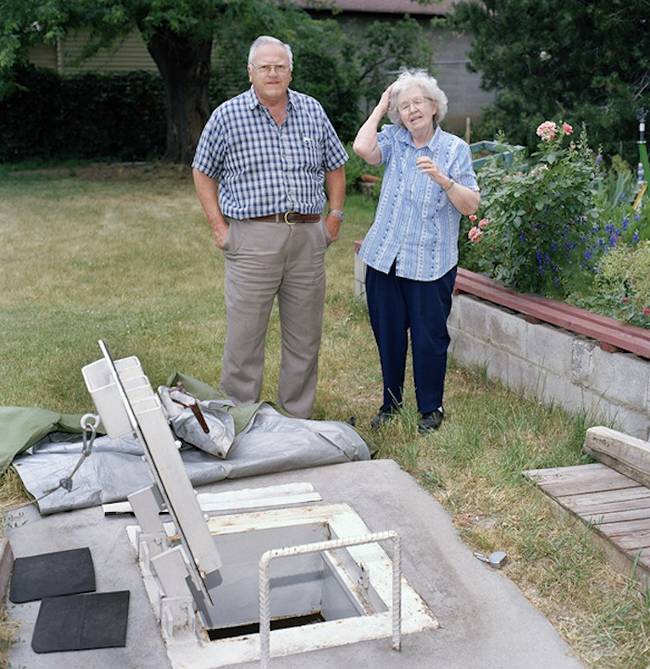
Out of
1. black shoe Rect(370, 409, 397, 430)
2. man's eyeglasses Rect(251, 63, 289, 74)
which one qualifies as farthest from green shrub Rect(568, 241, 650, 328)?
man's eyeglasses Rect(251, 63, 289, 74)

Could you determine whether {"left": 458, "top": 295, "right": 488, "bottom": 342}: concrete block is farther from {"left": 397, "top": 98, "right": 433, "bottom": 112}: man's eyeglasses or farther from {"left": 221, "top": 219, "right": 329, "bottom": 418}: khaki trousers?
{"left": 397, "top": 98, "right": 433, "bottom": 112}: man's eyeglasses

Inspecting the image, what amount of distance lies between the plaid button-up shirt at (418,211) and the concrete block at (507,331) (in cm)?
81

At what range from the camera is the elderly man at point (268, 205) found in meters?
4.06

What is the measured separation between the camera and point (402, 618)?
110 inches

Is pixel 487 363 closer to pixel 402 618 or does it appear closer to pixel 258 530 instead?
pixel 258 530

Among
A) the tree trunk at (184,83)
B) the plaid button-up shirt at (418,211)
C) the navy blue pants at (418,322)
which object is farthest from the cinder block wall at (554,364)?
the tree trunk at (184,83)

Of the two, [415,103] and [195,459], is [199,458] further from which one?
[415,103]

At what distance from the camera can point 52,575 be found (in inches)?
121

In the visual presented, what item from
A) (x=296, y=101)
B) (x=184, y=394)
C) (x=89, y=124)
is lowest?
(x=89, y=124)

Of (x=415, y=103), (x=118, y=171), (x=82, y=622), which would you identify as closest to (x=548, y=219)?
(x=415, y=103)

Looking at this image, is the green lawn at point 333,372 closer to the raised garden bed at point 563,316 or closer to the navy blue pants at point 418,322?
the navy blue pants at point 418,322

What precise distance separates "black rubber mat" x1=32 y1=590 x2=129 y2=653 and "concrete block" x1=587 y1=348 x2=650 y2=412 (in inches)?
86.8

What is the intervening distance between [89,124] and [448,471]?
16.4 meters

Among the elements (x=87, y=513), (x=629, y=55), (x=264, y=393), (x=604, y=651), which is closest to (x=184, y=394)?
(x=87, y=513)
